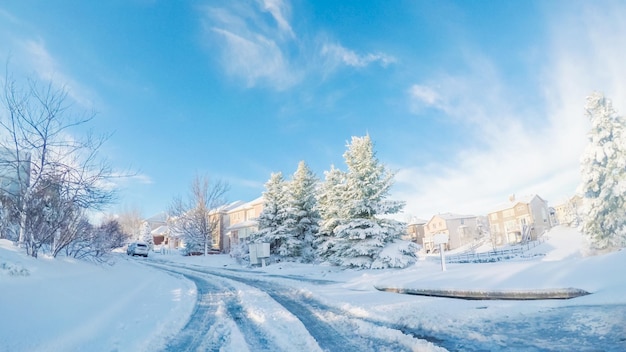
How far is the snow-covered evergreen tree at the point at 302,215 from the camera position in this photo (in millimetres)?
24312

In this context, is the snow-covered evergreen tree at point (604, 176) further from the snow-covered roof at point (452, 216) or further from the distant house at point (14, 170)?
the snow-covered roof at point (452, 216)

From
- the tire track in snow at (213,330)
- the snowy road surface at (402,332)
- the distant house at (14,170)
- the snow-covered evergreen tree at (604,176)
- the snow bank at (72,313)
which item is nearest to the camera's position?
the snowy road surface at (402,332)

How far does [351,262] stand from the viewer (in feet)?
56.6

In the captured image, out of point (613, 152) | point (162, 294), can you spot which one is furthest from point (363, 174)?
point (613, 152)

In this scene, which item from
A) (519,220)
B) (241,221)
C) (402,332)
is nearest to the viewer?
(402,332)

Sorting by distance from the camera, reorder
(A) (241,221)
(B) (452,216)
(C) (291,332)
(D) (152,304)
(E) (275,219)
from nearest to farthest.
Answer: (C) (291,332), (D) (152,304), (E) (275,219), (A) (241,221), (B) (452,216)

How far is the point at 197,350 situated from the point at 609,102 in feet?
92.7

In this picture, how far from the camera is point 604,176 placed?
21.3 metres

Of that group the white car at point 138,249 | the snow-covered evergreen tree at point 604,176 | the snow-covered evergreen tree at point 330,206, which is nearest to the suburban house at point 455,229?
the snow-covered evergreen tree at point 604,176

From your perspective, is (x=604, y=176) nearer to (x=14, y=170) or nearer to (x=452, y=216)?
(x=14, y=170)

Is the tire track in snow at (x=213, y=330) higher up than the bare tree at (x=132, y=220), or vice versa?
the bare tree at (x=132, y=220)

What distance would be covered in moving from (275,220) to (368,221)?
10.3 m

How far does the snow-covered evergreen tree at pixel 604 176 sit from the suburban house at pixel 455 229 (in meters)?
42.0

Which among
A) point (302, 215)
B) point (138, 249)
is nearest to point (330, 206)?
point (302, 215)
